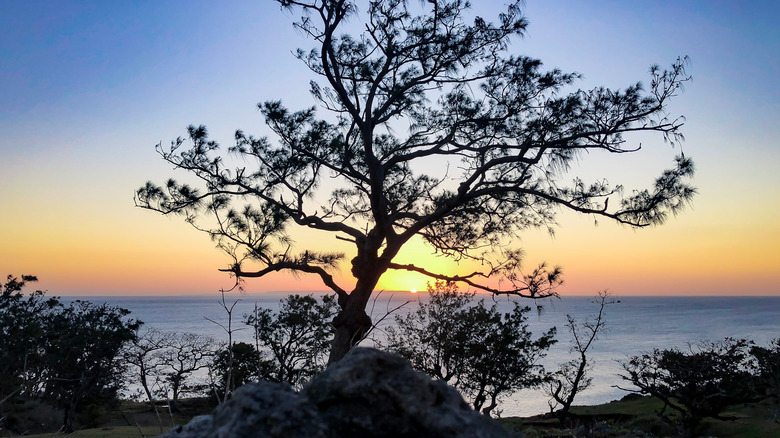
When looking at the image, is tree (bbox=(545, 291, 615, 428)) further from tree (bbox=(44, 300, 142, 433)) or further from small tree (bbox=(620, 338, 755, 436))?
tree (bbox=(44, 300, 142, 433))

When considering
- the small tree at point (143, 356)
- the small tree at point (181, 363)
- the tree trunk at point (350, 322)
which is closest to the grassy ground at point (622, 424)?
the small tree at point (181, 363)

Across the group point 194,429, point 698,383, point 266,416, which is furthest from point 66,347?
point 266,416

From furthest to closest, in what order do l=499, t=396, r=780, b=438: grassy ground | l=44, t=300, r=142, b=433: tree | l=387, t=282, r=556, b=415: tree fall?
l=44, t=300, r=142, b=433: tree < l=387, t=282, r=556, b=415: tree < l=499, t=396, r=780, b=438: grassy ground

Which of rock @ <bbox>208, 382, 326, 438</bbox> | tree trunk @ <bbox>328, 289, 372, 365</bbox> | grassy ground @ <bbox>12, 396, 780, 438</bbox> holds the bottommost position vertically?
grassy ground @ <bbox>12, 396, 780, 438</bbox>

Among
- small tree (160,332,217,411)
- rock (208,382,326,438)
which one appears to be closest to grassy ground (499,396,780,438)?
rock (208,382,326,438)

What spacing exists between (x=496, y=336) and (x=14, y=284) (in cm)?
1530

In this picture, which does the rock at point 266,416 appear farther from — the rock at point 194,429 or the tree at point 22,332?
the tree at point 22,332

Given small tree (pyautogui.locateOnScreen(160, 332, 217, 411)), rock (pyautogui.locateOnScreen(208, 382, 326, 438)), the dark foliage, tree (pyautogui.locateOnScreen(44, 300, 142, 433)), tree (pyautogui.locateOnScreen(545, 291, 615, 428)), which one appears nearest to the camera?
rock (pyautogui.locateOnScreen(208, 382, 326, 438))

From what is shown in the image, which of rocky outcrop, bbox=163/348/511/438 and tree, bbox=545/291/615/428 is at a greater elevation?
rocky outcrop, bbox=163/348/511/438

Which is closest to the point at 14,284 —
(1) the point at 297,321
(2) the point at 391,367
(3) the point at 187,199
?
(1) the point at 297,321

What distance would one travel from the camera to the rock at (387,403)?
1.38 metres

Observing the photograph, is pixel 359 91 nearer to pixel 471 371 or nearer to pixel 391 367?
pixel 391 367

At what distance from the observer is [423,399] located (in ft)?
4.77

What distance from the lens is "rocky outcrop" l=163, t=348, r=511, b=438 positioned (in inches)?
51.6
